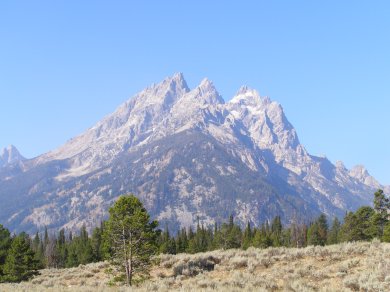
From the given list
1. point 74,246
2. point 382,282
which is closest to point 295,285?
point 382,282

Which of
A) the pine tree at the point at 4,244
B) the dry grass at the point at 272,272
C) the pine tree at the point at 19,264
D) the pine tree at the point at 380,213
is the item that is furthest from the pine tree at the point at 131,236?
the pine tree at the point at 380,213

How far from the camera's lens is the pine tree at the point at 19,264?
160 feet

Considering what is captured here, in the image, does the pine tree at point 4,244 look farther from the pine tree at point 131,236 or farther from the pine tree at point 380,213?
the pine tree at point 380,213

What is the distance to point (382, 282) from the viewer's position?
80.7 feet

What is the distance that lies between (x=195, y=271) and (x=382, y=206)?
6335 centimetres

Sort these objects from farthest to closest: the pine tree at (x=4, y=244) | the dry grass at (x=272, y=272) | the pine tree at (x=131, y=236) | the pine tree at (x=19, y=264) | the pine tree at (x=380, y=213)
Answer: the pine tree at (x=380, y=213)
the pine tree at (x=4, y=244)
the pine tree at (x=19, y=264)
the pine tree at (x=131, y=236)
the dry grass at (x=272, y=272)

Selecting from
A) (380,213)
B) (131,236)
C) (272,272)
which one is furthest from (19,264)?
(380,213)

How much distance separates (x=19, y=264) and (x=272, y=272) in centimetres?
3132

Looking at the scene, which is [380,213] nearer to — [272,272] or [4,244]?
[272,272]

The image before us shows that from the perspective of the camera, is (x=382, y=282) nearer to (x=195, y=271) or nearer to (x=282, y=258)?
(x=282, y=258)

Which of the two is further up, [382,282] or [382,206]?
[382,206]

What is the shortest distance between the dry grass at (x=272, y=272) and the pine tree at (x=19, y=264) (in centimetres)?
719

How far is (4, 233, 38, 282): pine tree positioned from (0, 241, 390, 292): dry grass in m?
7.19

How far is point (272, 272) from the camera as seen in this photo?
31.7 metres
